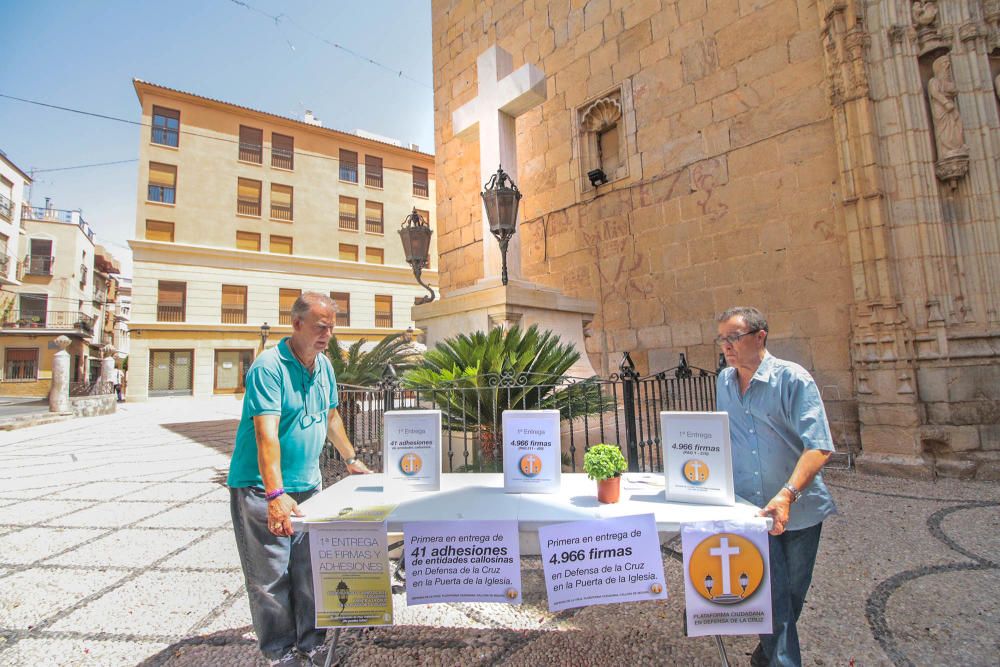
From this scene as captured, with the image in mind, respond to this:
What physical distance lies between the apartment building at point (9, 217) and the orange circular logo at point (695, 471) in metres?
37.5

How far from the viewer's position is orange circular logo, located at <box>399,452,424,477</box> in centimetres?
223

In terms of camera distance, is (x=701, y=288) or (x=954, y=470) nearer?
(x=954, y=470)

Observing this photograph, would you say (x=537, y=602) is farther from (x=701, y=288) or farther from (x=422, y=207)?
(x=422, y=207)

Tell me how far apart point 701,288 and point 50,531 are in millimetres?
7686

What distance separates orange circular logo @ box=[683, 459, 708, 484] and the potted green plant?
10.0 inches

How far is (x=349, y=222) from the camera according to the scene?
28188 millimetres

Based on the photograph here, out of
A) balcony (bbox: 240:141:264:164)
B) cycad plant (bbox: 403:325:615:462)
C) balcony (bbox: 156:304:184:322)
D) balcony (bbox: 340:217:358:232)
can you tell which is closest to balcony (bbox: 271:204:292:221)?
balcony (bbox: 240:141:264:164)

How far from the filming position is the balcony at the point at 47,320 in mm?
27453

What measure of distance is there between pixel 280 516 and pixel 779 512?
1887mm

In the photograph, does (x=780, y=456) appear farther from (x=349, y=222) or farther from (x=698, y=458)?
(x=349, y=222)

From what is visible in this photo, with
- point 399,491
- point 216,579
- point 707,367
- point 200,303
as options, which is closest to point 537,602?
point 399,491

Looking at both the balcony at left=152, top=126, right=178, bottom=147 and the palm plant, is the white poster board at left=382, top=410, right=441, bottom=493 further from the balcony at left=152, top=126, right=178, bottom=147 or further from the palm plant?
the balcony at left=152, top=126, right=178, bottom=147

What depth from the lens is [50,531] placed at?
3773 millimetres

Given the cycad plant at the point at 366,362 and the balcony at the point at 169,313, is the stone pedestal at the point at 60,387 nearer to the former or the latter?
the balcony at the point at 169,313
